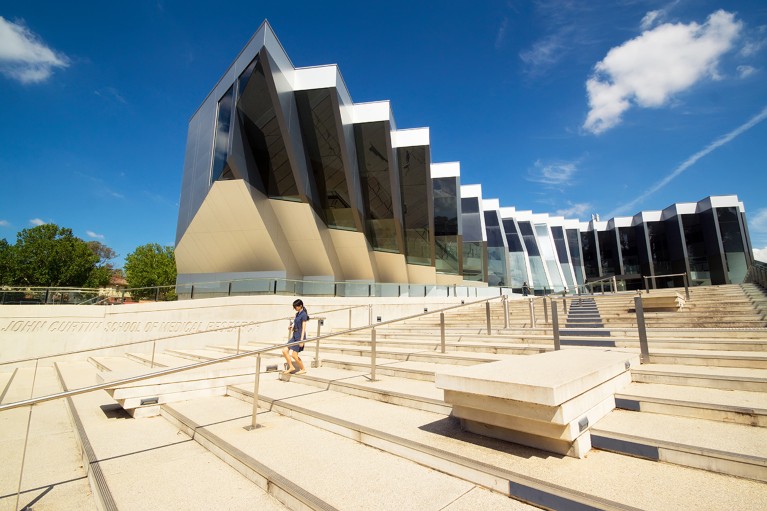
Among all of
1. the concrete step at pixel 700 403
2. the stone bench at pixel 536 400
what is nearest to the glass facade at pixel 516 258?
the concrete step at pixel 700 403

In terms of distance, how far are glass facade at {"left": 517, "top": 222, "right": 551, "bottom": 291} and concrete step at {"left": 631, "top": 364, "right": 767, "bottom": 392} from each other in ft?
144

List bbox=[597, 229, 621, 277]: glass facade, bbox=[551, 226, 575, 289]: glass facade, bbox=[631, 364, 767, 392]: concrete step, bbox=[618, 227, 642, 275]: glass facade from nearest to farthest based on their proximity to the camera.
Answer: bbox=[631, 364, 767, 392]: concrete step < bbox=[618, 227, 642, 275]: glass facade < bbox=[597, 229, 621, 277]: glass facade < bbox=[551, 226, 575, 289]: glass facade

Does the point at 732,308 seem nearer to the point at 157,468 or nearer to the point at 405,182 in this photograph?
the point at 157,468

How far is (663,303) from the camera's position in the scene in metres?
10.6

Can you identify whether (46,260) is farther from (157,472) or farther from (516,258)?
(516,258)

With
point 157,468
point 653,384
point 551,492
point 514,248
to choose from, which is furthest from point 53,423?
point 514,248

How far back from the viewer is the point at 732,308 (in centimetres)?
970

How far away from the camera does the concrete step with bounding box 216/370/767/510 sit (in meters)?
2.23


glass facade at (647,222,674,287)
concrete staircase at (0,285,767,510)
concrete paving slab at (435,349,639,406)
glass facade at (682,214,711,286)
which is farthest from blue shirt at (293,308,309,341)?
glass facade at (647,222,674,287)

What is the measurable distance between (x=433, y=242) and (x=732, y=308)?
19.3m

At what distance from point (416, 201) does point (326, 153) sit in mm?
8568

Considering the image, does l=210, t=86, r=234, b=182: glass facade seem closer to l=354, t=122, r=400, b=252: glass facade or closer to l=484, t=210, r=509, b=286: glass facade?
l=354, t=122, r=400, b=252: glass facade

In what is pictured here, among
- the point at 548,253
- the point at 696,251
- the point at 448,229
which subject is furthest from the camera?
the point at 548,253

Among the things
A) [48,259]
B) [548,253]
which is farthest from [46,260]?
[548,253]
